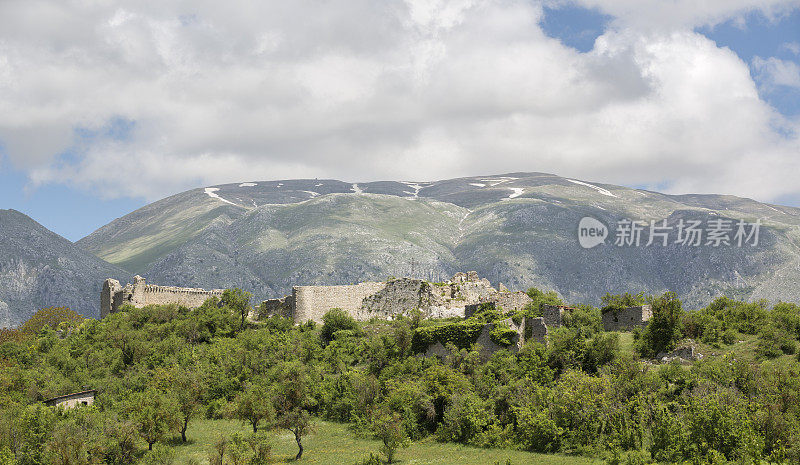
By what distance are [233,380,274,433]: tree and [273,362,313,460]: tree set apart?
0.67 meters

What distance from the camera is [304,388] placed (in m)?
53.7

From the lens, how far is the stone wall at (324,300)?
2921 inches

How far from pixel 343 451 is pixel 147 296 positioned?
40.5 metres

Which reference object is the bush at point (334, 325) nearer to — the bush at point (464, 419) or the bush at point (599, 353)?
the bush at point (464, 419)

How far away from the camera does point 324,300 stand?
2938 inches

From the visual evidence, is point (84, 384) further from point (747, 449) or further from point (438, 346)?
point (747, 449)

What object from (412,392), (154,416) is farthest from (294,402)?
(154,416)

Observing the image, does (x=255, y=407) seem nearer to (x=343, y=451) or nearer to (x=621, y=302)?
(x=343, y=451)

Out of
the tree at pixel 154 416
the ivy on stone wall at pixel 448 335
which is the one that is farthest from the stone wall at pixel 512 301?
the tree at pixel 154 416

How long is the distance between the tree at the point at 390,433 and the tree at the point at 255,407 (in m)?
7.23

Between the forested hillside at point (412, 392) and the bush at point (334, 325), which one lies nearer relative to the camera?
the forested hillside at point (412, 392)

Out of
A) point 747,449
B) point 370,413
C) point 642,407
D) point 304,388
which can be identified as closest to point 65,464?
point 304,388

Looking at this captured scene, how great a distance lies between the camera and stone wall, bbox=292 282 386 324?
74188 mm

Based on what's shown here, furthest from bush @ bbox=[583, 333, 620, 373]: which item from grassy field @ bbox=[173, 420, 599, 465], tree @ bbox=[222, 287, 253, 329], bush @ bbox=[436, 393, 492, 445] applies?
tree @ bbox=[222, 287, 253, 329]
